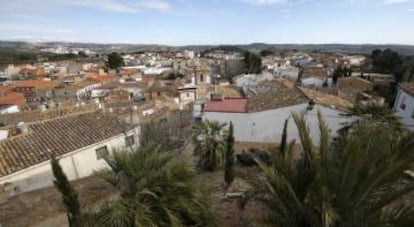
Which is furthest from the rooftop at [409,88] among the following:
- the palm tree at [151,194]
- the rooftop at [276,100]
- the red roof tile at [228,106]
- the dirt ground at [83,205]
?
the palm tree at [151,194]

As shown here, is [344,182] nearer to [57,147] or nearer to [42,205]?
[42,205]

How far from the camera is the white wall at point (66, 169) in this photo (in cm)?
1305

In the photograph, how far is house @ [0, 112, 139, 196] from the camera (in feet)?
43.2

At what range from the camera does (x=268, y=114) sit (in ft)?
68.0

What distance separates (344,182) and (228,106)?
57.4 ft

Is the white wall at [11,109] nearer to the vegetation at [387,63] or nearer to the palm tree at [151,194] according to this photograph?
the palm tree at [151,194]

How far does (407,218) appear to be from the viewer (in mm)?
4414

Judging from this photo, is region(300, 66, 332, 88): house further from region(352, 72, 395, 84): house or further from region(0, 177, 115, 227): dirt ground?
region(0, 177, 115, 227): dirt ground

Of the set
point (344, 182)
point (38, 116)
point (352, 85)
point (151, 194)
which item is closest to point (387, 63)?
point (352, 85)

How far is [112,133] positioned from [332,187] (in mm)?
14431

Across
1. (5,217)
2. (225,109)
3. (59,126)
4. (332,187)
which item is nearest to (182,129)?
(225,109)

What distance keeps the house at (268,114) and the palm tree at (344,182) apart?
14.7 metres

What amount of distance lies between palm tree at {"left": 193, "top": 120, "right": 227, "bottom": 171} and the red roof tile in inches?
251

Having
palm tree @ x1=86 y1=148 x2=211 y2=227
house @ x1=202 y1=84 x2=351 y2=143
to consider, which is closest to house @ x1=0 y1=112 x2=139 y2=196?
palm tree @ x1=86 y1=148 x2=211 y2=227
